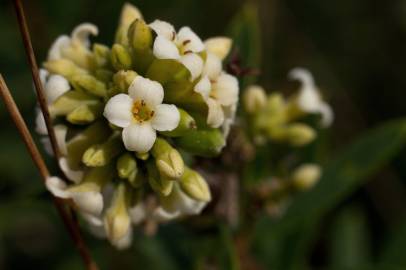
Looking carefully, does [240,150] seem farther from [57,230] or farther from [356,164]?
[57,230]

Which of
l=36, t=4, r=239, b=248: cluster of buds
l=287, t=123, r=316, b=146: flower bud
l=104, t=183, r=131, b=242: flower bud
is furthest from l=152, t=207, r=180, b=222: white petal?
l=287, t=123, r=316, b=146: flower bud

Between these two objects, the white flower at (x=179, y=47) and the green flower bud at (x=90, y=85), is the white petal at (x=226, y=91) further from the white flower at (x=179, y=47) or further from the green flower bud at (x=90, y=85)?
the green flower bud at (x=90, y=85)

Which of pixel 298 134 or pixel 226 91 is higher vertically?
pixel 226 91

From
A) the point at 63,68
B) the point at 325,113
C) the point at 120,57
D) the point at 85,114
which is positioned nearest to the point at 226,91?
the point at 120,57

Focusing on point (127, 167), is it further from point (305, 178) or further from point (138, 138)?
point (305, 178)

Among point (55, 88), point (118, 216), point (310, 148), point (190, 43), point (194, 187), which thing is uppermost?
point (190, 43)

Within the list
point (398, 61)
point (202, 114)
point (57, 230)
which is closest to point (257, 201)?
point (202, 114)

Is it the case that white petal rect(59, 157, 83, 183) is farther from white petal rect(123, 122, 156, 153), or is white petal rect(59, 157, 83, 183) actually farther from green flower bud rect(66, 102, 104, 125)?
white petal rect(123, 122, 156, 153)

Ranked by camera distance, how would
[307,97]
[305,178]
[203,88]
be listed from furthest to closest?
[305,178] → [307,97] → [203,88]
